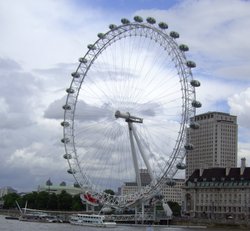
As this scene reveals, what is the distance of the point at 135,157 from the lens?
247 feet

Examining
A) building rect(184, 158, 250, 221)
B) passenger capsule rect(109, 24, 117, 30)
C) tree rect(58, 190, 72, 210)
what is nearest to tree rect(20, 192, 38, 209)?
tree rect(58, 190, 72, 210)

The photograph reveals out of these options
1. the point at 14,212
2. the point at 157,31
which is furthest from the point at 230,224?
the point at 14,212

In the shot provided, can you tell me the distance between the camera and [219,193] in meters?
125

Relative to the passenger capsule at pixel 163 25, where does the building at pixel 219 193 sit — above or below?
below

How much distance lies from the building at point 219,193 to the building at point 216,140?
133 feet

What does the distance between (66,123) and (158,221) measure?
2468cm

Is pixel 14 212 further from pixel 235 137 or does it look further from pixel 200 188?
pixel 235 137

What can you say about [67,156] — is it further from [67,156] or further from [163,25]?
[163,25]

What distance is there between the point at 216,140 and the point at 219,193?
162 ft

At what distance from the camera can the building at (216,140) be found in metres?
172

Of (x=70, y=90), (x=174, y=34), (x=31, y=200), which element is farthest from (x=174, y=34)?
(x=31, y=200)

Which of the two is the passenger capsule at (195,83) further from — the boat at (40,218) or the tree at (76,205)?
the tree at (76,205)

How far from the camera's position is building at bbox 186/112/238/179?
172 m

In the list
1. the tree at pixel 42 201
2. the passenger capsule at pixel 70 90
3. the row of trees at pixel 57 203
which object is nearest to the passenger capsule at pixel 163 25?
the passenger capsule at pixel 70 90
